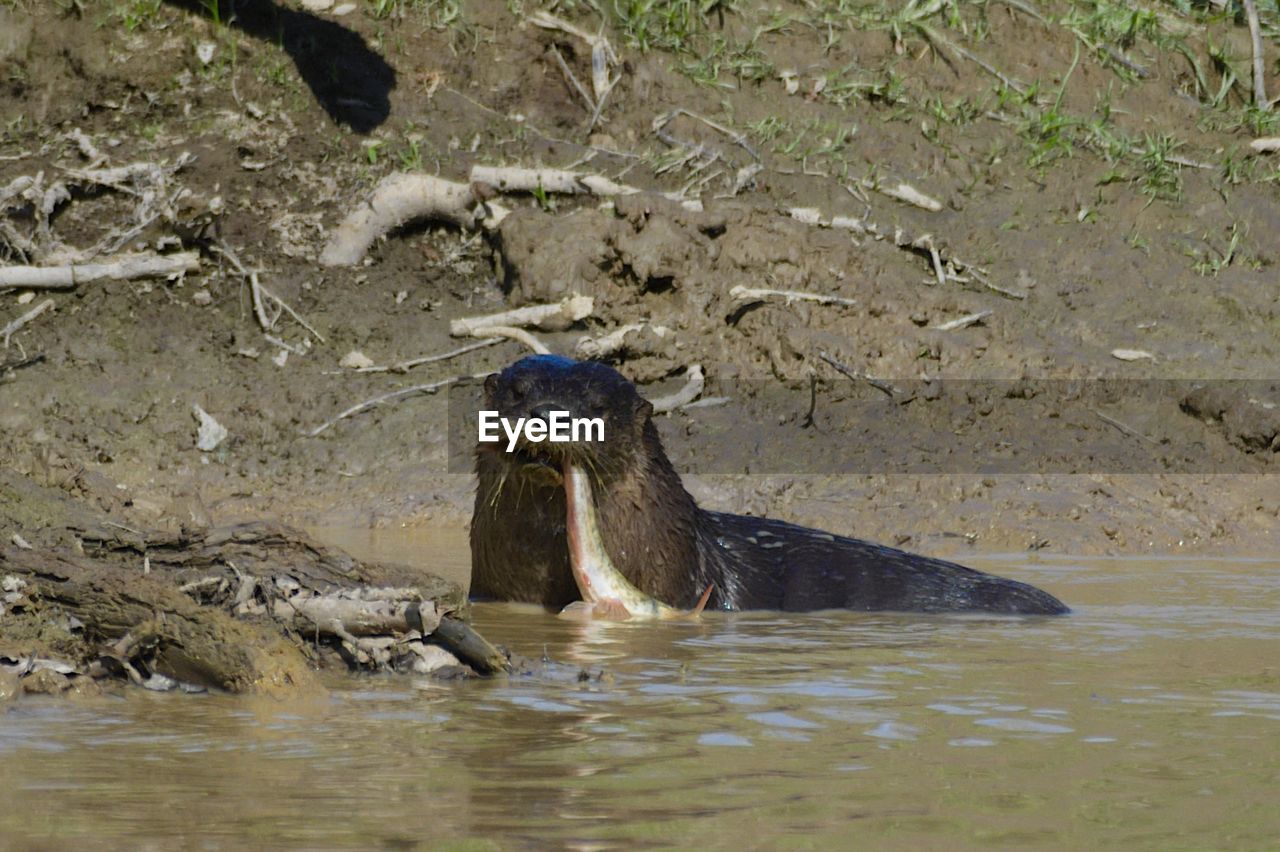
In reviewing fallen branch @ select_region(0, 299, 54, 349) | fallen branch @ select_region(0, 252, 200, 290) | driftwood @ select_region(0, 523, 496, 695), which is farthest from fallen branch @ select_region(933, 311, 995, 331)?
driftwood @ select_region(0, 523, 496, 695)

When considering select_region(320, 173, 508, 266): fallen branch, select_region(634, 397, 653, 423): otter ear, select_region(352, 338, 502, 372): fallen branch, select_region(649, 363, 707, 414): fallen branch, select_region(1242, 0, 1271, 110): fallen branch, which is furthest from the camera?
select_region(1242, 0, 1271, 110): fallen branch

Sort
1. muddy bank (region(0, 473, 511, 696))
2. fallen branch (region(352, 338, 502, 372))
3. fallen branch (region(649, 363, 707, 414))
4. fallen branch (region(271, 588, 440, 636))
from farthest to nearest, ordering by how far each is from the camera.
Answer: fallen branch (region(352, 338, 502, 372))
fallen branch (region(649, 363, 707, 414))
fallen branch (region(271, 588, 440, 636))
muddy bank (region(0, 473, 511, 696))

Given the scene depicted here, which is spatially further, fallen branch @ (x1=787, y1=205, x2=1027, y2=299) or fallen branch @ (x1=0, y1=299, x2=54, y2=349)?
fallen branch @ (x1=787, y1=205, x2=1027, y2=299)

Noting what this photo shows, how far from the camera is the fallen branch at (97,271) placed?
9.42 m

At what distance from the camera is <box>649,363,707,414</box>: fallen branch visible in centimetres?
911

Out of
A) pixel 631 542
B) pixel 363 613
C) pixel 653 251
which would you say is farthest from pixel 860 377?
pixel 363 613

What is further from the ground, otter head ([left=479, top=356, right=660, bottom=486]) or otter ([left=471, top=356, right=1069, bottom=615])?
otter head ([left=479, top=356, right=660, bottom=486])

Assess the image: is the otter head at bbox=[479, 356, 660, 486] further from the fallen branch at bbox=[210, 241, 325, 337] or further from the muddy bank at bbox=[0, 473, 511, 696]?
the fallen branch at bbox=[210, 241, 325, 337]

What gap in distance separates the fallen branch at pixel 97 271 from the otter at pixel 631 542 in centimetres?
419

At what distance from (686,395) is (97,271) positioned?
309cm

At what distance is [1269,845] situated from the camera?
2793mm

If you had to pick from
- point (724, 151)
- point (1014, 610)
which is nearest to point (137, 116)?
point (724, 151)

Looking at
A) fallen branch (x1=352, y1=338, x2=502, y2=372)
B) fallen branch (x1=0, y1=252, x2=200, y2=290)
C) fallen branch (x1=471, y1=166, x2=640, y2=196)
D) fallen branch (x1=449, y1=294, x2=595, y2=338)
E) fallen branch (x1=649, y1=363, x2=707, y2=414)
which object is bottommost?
fallen branch (x1=649, y1=363, x2=707, y2=414)

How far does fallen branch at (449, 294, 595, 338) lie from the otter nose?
11.7ft
